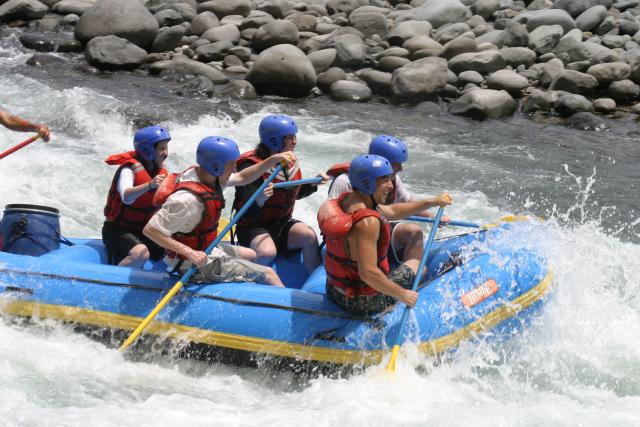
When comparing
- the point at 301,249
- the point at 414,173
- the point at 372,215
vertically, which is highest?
the point at 372,215

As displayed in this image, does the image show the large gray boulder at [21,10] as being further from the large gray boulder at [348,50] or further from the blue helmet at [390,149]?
the blue helmet at [390,149]

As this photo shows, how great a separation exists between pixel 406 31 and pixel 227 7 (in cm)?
362

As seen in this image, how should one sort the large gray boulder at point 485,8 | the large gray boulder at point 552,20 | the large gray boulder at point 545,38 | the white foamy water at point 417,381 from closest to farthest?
the white foamy water at point 417,381 < the large gray boulder at point 545,38 < the large gray boulder at point 552,20 < the large gray boulder at point 485,8

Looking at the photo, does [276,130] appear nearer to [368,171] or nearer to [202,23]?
[368,171]

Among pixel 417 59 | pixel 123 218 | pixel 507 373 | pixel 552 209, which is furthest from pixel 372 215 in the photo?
pixel 417 59

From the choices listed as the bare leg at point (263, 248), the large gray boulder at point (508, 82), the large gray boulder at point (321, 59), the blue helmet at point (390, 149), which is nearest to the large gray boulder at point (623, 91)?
the large gray boulder at point (508, 82)

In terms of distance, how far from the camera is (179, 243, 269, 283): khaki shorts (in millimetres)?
5625

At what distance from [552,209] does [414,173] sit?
1.85 meters

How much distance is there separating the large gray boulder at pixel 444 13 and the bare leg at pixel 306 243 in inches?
450

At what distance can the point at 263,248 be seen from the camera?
6.09 meters

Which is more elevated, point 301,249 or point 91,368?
point 301,249

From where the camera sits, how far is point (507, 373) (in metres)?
5.82

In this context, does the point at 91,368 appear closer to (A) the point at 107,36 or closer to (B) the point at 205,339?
(B) the point at 205,339

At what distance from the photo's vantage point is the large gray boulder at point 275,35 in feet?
50.8
